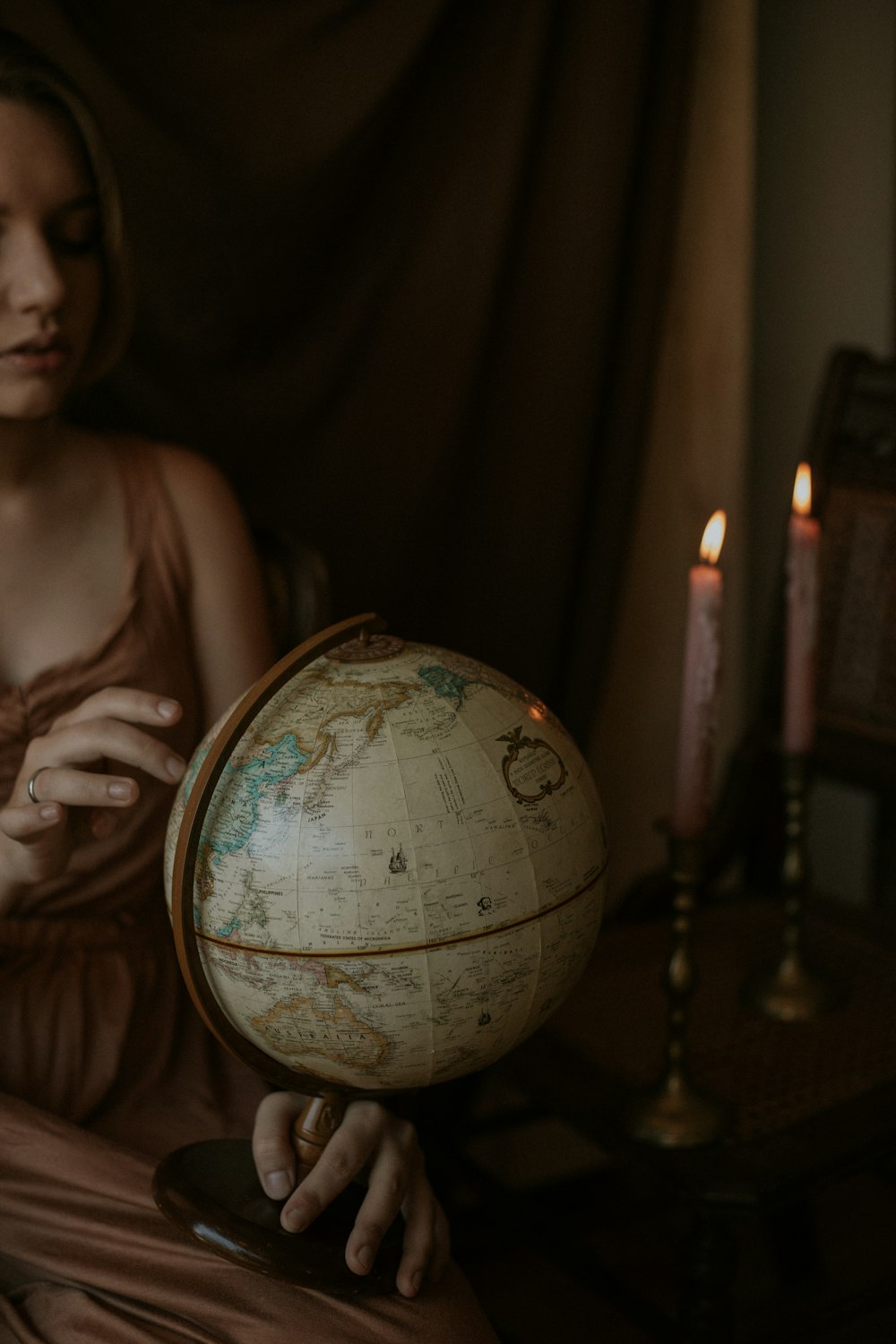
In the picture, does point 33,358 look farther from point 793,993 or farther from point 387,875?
point 793,993

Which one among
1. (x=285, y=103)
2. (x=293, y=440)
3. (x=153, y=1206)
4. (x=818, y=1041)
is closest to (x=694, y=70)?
(x=285, y=103)

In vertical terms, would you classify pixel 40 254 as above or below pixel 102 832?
above

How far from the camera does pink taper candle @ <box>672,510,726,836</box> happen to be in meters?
1.38

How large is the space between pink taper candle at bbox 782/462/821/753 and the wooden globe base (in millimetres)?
829

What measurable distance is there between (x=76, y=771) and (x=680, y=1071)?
768 mm

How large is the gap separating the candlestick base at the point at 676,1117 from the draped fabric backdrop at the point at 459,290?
84 centimetres

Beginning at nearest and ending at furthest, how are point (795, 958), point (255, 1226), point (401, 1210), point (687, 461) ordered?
point (255, 1226) < point (401, 1210) < point (795, 958) < point (687, 461)

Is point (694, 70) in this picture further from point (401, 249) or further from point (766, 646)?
point (766, 646)

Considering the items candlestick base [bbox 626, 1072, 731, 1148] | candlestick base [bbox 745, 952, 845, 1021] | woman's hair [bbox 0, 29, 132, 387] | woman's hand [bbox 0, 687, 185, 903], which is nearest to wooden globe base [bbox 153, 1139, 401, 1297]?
woman's hand [bbox 0, 687, 185, 903]

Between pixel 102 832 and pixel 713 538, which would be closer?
pixel 102 832

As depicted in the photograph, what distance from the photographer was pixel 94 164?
139 cm

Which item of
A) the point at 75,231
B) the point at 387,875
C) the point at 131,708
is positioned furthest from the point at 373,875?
the point at 75,231

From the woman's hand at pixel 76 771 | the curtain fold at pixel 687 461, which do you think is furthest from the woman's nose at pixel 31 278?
the curtain fold at pixel 687 461

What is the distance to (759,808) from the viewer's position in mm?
2119
